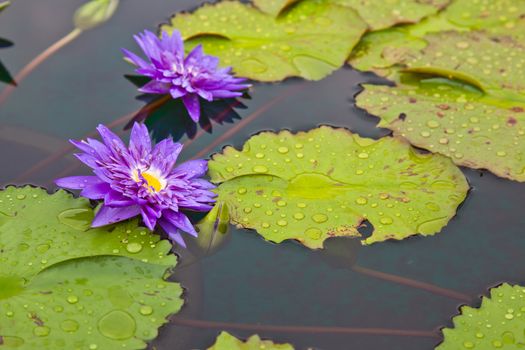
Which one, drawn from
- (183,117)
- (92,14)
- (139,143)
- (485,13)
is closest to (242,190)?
(139,143)

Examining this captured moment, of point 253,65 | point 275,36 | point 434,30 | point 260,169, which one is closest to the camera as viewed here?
point 260,169

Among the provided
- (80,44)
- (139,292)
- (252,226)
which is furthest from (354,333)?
(80,44)

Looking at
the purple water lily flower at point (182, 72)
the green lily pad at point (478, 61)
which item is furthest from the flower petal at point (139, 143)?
the green lily pad at point (478, 61)

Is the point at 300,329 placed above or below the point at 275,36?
below

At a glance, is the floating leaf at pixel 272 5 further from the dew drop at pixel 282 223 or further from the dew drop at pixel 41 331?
the dew drop at pixel 41 331

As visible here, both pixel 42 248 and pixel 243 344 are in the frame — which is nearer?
pixel 243 344

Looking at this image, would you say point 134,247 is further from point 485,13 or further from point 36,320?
point 485,13
